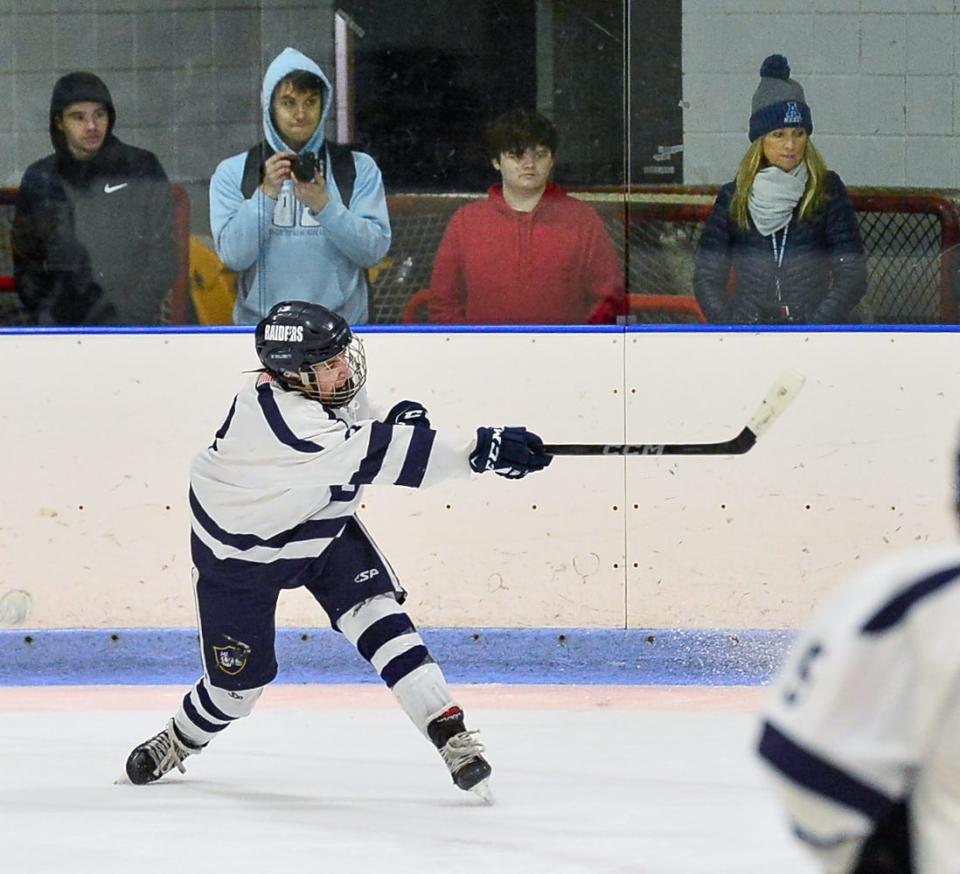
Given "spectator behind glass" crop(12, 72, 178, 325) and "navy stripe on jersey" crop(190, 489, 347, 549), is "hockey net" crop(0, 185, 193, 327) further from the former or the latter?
"navy stripe on jersey" crop(190, 489, 347, 549)

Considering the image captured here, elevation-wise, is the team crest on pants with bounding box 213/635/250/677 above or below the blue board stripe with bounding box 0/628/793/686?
above

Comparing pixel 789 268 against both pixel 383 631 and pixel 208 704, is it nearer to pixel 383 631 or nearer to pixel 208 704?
pixel 383 631

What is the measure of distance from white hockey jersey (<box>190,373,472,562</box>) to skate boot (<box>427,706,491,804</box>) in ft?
1.28

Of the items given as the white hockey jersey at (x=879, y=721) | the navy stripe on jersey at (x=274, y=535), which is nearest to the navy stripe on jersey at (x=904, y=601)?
the white hockey jersey at (x=879, y=721)

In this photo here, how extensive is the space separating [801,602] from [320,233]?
156 cm

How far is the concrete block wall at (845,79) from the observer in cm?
464

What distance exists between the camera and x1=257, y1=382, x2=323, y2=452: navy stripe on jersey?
10.3ft

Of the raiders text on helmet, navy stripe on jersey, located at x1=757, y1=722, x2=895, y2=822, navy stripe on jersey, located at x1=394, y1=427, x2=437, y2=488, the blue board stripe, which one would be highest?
the raiders text on helmet

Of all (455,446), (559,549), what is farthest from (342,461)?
(559,549)

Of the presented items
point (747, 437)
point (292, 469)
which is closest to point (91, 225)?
point (747, 437)

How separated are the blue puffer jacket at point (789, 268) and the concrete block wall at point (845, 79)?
0.36ft

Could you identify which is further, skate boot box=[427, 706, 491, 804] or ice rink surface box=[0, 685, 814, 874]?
skate boot box=[427, 706, 491, 804]

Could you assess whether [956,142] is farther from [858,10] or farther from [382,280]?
[382,280]

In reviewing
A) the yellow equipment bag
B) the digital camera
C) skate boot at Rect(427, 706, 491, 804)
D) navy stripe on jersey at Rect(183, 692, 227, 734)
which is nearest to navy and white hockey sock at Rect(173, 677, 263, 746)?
navy stripe on jersey at Rect(183, 692, 227, 734)
